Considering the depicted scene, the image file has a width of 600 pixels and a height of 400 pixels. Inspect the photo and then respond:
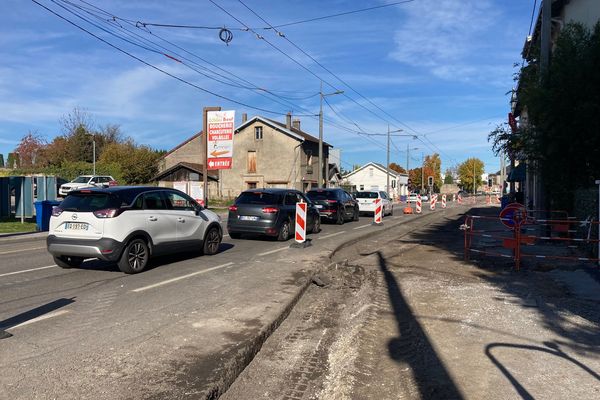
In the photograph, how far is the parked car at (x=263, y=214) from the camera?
13.8 m

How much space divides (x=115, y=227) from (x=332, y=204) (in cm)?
1380

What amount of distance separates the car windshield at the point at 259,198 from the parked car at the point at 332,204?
23.4 ft

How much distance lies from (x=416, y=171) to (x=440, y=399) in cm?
11807

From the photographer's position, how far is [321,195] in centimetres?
2188

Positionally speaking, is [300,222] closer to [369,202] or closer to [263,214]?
[263,214]

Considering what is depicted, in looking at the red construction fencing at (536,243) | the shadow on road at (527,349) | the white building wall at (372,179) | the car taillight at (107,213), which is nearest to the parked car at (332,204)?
the red construction fencing at (536,243)

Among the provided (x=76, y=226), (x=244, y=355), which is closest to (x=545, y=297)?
(x=244, y=355)

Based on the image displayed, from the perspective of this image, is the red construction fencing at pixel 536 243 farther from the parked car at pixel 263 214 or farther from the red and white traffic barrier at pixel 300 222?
the parked car at pixel 263 214

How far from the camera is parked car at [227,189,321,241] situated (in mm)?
13836

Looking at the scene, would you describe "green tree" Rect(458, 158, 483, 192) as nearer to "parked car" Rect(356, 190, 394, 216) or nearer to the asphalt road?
"parked car" Rect(356, 190, 394, 216)

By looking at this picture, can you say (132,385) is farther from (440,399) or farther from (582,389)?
Result: (582,389)

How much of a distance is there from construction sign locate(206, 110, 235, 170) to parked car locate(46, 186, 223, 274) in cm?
1898

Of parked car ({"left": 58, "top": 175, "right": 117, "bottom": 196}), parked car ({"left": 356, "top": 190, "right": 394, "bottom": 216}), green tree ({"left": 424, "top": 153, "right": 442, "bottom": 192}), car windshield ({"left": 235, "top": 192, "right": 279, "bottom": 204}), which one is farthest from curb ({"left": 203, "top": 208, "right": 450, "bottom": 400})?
green tree ({"left": 424, "top": 153, "right": 442, "bottom": 192})

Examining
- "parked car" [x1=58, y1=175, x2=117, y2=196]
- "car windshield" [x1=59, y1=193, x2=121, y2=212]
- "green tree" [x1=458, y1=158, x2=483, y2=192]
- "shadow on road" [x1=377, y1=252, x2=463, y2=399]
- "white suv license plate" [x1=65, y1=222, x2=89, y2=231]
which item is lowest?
"shadow on road" [x1=377, y1=252, x2=463, y2=399]
